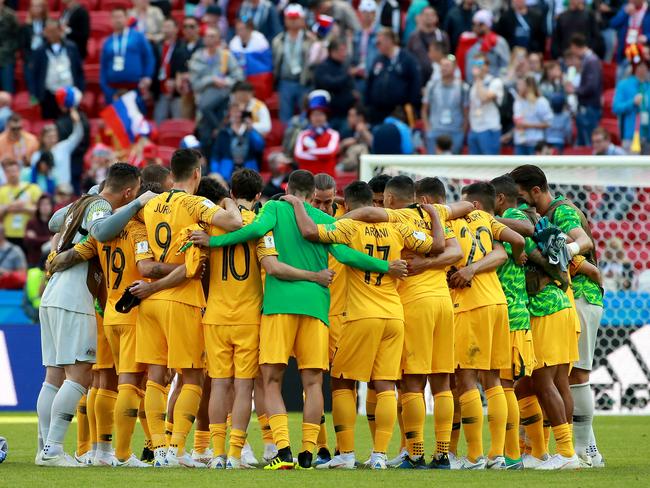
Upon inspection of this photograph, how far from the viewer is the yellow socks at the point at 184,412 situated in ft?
34.7

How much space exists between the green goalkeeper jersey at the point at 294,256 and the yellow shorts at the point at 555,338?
4.70 ft

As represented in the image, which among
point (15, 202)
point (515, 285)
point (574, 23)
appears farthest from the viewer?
point (574, 23)

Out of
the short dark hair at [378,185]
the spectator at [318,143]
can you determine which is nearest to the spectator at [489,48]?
the spectator at [318,143]

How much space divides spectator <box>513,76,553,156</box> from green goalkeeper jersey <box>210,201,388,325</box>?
11014 millimetres

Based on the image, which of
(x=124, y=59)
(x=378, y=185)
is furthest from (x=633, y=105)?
(x=378, y=185)

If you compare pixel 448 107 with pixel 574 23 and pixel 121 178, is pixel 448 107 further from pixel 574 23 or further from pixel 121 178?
pixel 121 178

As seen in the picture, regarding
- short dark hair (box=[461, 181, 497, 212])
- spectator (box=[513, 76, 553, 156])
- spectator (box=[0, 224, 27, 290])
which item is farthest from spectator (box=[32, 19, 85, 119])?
short dark hair (box=[461, 181, 497, 212])

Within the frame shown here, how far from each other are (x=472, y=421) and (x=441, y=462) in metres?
0.41

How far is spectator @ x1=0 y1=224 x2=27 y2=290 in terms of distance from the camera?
67.2 feet

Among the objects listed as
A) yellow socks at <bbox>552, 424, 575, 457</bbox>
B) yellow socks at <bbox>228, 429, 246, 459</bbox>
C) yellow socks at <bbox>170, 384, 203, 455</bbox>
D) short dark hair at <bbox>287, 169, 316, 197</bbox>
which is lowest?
yellow socks at <bbox>552, 424, 575, 457</bbox>

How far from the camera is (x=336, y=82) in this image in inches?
870

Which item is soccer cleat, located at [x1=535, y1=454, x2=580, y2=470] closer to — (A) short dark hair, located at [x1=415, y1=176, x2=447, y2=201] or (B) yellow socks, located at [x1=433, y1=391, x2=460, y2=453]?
(B) yellow socks, located at [x1=433, y1=391, x2=460, y2=453]

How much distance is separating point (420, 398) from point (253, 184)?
7.12ft

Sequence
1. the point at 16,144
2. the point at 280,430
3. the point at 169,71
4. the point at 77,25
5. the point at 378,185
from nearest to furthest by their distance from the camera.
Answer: the point at 280,430 < the point at 378,185 < the point at 16,144 < the point at 169,71 < the point at 77,25
